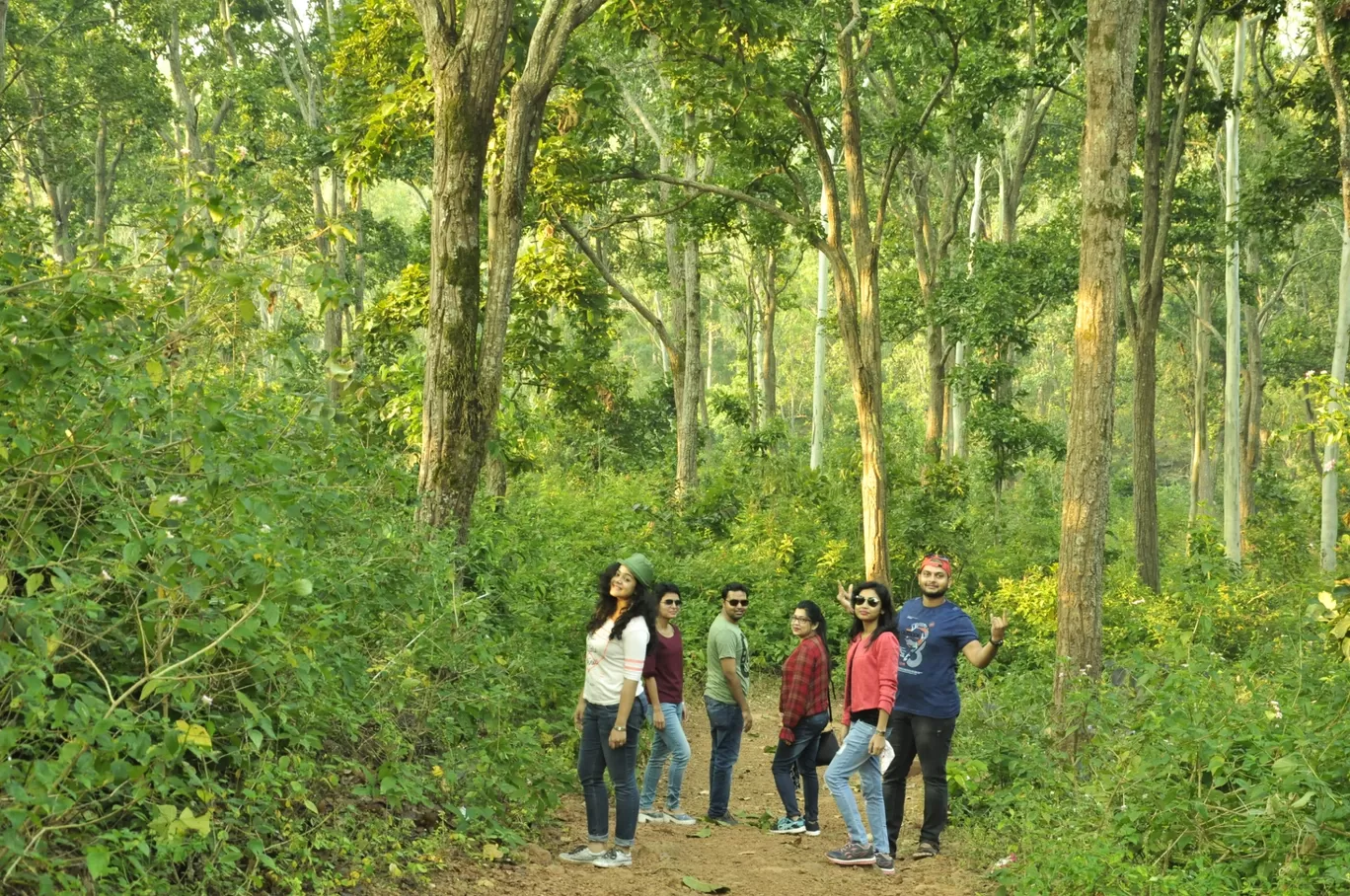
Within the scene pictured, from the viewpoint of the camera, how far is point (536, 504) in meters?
13.2

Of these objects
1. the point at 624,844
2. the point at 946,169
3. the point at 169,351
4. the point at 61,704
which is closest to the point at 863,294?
the point at 624,844

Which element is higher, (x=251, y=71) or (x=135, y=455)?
(x=251, y=71)

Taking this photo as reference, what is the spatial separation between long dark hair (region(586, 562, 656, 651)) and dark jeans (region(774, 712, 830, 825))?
5.73ft

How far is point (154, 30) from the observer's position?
30.1 meters

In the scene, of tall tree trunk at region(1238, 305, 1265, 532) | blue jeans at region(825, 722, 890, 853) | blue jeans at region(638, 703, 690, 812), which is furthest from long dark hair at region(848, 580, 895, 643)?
tall tree trunk at region(1238, 305, 1265, 532)

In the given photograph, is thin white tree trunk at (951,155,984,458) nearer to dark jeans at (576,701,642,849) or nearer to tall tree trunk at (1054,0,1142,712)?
tall tree trunk at (1054,0,1142,712)

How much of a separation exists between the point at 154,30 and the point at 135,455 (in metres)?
29.3

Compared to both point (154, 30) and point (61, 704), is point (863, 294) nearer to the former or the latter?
point (61, 704)

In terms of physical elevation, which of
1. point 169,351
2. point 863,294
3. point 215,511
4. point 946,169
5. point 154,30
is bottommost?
point 215,511

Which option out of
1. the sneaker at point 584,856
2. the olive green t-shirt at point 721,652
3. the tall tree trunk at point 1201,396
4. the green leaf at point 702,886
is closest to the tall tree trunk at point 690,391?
the olive green t-shirt at point 721,652

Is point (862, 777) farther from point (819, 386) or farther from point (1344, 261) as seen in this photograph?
point (819, 386)

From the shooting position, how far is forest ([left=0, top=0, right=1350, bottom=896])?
15.2 ft

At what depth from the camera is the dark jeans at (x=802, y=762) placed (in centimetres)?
844

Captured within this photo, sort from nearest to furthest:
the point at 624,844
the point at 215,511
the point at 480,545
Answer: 1. the point at 215,511
2. the point at 624,844
3. the point at 480,545
